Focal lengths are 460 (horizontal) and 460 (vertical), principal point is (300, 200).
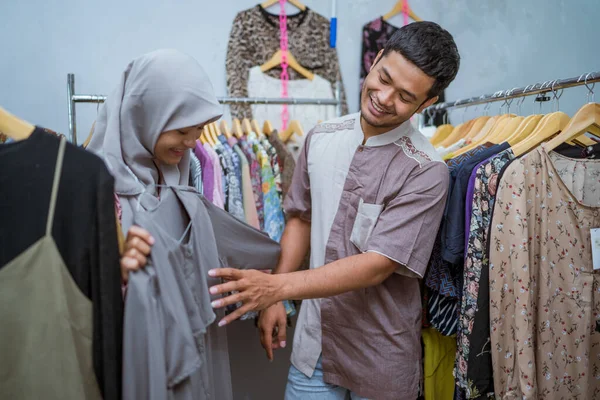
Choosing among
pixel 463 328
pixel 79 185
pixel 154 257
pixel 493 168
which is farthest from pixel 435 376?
pixel 79 185

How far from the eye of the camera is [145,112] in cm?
100

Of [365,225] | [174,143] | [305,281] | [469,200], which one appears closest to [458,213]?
[469,200]

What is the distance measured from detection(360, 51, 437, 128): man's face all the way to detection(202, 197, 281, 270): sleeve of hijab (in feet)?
1.46

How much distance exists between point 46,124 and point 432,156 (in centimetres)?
178

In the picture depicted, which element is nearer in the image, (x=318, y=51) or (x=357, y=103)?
(x=318, y=51)

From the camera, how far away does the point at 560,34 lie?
286 centimetres

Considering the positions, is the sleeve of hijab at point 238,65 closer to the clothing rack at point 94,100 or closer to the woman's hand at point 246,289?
the clothing rack at point 94,100

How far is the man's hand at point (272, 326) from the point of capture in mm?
1282

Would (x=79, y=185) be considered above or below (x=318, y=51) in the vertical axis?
below

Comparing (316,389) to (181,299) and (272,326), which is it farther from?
(181,299)

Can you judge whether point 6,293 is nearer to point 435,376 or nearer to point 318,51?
point 435,376

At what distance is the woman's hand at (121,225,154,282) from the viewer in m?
0.77

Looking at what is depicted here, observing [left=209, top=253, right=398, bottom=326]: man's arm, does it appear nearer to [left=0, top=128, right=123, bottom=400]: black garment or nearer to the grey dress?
the grey dress

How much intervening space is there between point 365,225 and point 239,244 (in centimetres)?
36
